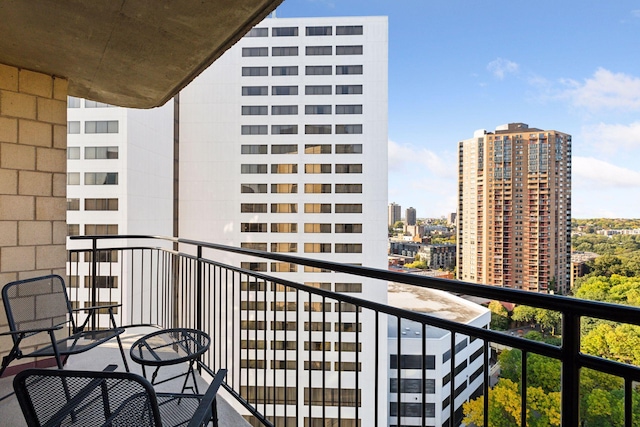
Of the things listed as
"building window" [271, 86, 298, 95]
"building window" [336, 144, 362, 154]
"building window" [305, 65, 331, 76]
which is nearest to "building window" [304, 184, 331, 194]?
"building window" [336, 144, 362, 154]

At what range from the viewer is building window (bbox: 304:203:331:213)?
24719 millimetres

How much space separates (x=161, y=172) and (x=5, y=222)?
2045 cm

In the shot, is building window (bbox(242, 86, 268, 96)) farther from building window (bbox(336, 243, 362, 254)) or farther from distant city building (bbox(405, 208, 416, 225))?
distant city building (bbox(405, 208, 416, 225))

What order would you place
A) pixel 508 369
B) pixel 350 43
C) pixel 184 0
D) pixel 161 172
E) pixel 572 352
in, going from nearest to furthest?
pixel 572 352 < pixel 184 0 < pixel 508 369 < pixel 161 172 < pixel 350 43

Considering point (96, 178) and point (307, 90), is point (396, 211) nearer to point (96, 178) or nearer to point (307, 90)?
point (307, 90)

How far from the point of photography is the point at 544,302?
94 centimetres

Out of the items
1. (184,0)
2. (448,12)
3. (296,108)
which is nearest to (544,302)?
(184,0)

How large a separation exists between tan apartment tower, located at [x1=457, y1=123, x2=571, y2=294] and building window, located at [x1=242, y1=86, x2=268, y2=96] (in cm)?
2030

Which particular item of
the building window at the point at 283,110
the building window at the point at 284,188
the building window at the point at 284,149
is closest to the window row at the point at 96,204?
the building window at the point at 284,188

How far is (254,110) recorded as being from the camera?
25.3 m

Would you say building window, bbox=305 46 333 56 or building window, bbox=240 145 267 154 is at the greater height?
building window, bbox=305 46 333 56

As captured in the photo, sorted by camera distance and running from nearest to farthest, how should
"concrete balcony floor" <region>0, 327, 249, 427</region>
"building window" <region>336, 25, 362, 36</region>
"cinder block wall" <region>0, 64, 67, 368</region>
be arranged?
"concrete balcony floor" <region>0, 327, 249, 427</region> → "cinder block wall" <region>0, 64, 67, 368</region> → "building window" <region>336, 25, 362, 36</region>

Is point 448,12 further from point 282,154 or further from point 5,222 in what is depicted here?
point 5,222

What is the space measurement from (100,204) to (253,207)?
9750 mm
